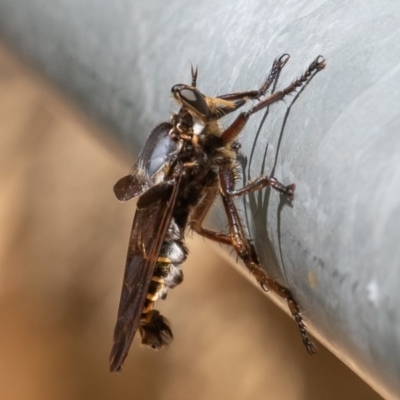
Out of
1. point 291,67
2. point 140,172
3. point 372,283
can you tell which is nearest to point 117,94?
point 140,172

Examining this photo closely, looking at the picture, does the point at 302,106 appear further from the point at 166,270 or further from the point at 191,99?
the point at 166,270

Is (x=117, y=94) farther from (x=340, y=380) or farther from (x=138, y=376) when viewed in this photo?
(x=138, y=376)

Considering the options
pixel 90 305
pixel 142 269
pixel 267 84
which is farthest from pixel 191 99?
pixel 90 305

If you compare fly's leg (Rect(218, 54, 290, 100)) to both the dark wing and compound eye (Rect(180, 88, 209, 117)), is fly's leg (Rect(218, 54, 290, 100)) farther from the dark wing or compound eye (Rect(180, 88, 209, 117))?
the dark wing

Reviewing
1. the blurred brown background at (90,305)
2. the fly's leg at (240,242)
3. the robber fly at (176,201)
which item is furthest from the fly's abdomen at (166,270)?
the blurred brown background at (90,305)

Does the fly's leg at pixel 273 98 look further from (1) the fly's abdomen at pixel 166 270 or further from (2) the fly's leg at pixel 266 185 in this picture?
(1) the fly's abdomen at pixel 166 270

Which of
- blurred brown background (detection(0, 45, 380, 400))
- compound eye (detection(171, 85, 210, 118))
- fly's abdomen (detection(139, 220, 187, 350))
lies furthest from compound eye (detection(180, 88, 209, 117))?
blurred brown background (detection(0, 45, 380, 400))
